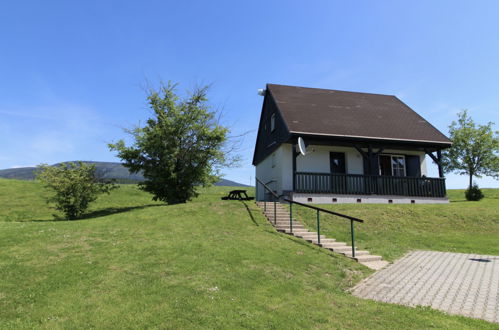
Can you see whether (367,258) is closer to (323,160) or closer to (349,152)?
(323,160)

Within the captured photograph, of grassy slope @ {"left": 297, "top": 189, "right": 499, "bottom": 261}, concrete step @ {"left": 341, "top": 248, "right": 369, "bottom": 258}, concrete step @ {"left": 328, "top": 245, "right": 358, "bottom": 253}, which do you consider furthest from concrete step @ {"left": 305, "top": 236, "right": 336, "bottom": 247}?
concrete step @ {"left": 341, "top": 248, "right": 369, "bottom": 258}

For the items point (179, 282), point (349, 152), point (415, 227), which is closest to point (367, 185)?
point (349, 152)

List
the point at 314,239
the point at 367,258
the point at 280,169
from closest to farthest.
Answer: the point at 367,258 < the point at 314,239 < the point at 280,169

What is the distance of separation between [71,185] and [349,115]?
53.7 ft

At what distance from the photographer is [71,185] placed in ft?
52.0

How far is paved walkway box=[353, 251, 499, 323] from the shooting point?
5.19 m

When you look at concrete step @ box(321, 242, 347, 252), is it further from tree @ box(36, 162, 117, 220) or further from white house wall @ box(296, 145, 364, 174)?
tree @ box(36, 162, 117, 220)

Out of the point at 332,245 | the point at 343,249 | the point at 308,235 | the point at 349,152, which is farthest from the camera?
the point at 349,152

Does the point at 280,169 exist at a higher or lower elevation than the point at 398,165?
lower

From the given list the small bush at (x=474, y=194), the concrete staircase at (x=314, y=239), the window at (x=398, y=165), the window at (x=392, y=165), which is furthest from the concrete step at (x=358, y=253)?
the small bush at (x=474, y=194)

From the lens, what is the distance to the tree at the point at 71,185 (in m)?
15.7

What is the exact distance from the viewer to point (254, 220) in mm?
12766

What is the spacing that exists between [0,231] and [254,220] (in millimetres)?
8536

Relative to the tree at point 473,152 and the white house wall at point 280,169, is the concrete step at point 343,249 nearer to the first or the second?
the white house wall at point 280,169
